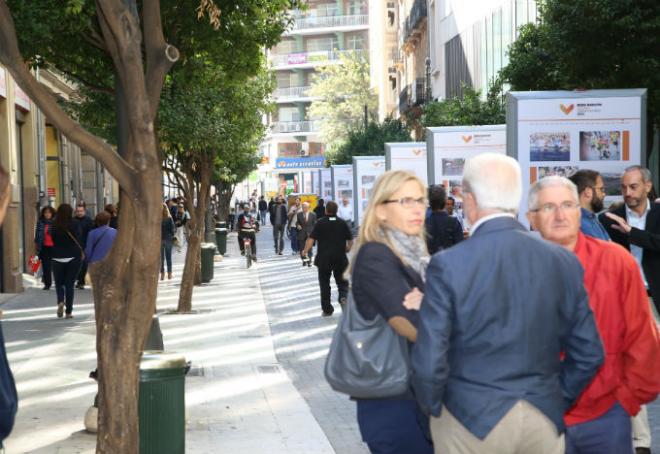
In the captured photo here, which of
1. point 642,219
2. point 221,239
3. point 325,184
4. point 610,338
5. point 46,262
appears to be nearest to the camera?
point 610,338

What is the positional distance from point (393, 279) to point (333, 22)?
11213 centimetres

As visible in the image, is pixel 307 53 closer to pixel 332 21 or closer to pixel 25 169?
pixel 332 21

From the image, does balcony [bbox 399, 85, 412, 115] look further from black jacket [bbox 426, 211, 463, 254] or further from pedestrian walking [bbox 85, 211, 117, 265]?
black jacket [bbox 426, 211, 463, 254]

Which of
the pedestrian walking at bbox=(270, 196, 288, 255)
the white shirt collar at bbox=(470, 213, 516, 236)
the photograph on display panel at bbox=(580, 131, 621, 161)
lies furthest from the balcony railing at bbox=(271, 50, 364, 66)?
the white shirt collar at bbox=(470, 213, 516, 236)

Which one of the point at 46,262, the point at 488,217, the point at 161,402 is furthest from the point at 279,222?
the point at 488,217

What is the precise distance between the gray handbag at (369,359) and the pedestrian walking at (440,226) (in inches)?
390

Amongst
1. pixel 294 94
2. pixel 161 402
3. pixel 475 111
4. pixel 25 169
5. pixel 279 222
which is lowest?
pixel 279 222

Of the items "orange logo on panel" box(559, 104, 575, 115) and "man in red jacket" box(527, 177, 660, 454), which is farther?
"orange logo on panel" box(559, 104, 575, 115)

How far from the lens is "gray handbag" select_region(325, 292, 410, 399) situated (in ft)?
15.3

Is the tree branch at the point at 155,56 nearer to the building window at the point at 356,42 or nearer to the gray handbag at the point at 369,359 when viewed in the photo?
the gray handbag at the point at 369,359

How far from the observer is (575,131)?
14.3 metres

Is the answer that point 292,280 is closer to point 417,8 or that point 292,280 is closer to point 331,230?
point 331,230

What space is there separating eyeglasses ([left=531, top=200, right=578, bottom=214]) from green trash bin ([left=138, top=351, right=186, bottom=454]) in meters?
3.66

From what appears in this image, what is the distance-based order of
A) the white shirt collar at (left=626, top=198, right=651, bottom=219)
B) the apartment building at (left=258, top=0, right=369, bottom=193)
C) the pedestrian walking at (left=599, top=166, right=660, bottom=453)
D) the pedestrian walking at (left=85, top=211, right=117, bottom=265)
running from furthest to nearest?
the apartment building at (left=258, top=0, right=369, bottom=193), the pedestrian walking at (left=85, top=211, right=117, bottom=265), the white shirt collar at (left=626, top=198, right=651, bottom=219), the pedestrian walking at (left=599, top=166, right=660, bottom=453)
